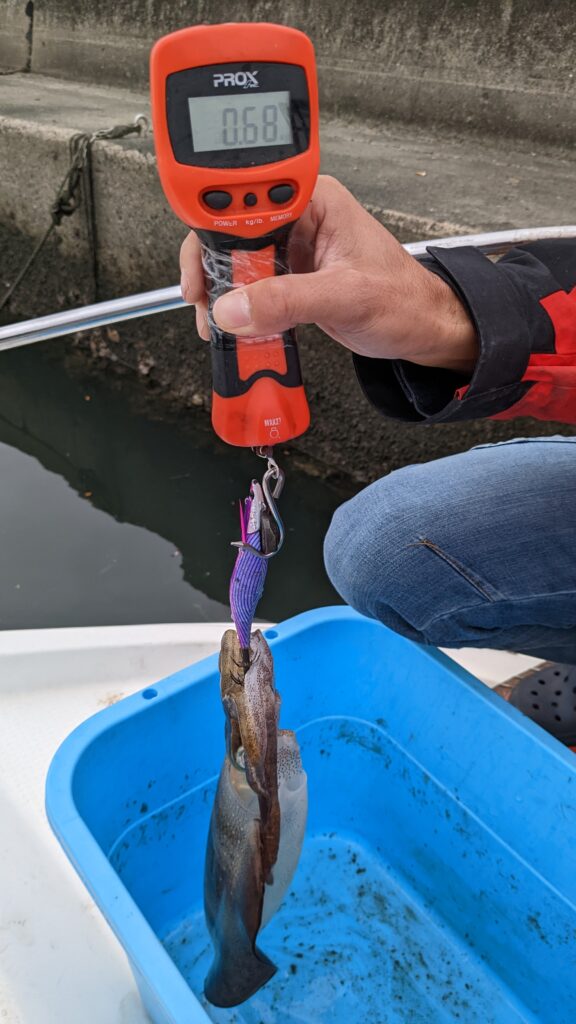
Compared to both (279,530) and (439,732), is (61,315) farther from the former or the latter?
(439,732)

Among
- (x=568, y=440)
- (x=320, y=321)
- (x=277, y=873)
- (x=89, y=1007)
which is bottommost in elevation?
(x=89, y=1007)

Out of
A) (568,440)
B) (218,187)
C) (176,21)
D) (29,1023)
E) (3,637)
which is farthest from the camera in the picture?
(176,21)

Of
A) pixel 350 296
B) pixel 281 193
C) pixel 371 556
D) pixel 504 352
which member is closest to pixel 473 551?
pixel 371 556

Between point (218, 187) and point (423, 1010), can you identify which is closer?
point (218, 187)

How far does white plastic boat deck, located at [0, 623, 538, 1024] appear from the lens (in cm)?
103

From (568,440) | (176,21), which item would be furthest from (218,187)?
(176,21)

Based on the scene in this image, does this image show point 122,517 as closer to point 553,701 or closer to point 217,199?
point 553,701

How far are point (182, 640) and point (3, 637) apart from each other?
313mm

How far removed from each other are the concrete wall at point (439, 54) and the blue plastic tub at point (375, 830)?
229 centimetres

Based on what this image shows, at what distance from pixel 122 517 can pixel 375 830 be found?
4.89 feet

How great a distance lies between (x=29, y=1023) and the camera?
3.26 feet

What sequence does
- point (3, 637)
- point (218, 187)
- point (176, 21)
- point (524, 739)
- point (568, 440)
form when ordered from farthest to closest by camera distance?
point (176, 21), point (3, 637), point (568, 440), point (524, 739), point (218, 187)

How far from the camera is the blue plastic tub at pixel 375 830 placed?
1.20 meters

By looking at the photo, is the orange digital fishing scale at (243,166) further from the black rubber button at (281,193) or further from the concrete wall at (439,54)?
the concrete wall at (439,54)
